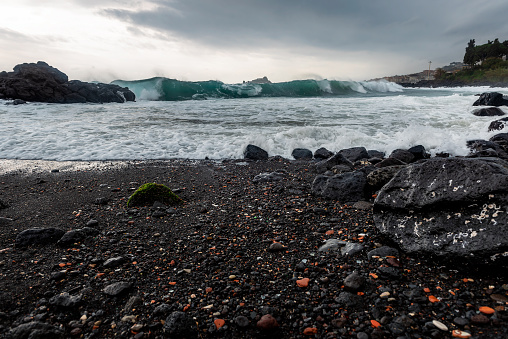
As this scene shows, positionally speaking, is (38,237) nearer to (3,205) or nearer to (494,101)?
(3,205)

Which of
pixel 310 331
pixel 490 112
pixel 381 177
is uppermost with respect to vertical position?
pixel 490 112

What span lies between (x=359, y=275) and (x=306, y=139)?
572 centimetres

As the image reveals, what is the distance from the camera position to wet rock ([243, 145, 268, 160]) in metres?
6.18

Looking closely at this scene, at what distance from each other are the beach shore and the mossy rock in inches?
5.7

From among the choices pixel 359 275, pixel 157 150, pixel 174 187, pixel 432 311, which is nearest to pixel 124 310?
pixel 359 275

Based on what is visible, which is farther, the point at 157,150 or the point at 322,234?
the point at 157,150

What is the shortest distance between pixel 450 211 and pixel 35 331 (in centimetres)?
287

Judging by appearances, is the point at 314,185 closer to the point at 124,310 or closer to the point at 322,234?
the point at 322,234

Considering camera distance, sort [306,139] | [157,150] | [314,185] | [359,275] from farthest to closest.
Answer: [306,139]
[157,150]
[314,185]
[359,275]

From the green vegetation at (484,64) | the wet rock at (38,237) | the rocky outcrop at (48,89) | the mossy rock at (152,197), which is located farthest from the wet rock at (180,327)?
the green vegetation at (484,64)

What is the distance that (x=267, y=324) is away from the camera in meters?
1.62

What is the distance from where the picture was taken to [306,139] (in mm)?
7453

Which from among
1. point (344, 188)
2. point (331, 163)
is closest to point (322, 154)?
point (331, 163)

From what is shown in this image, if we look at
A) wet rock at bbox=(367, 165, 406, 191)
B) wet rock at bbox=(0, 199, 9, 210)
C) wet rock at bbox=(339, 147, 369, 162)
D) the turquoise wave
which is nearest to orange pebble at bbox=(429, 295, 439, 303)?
wet rock at bbox=(367, 165, 406, 191)
